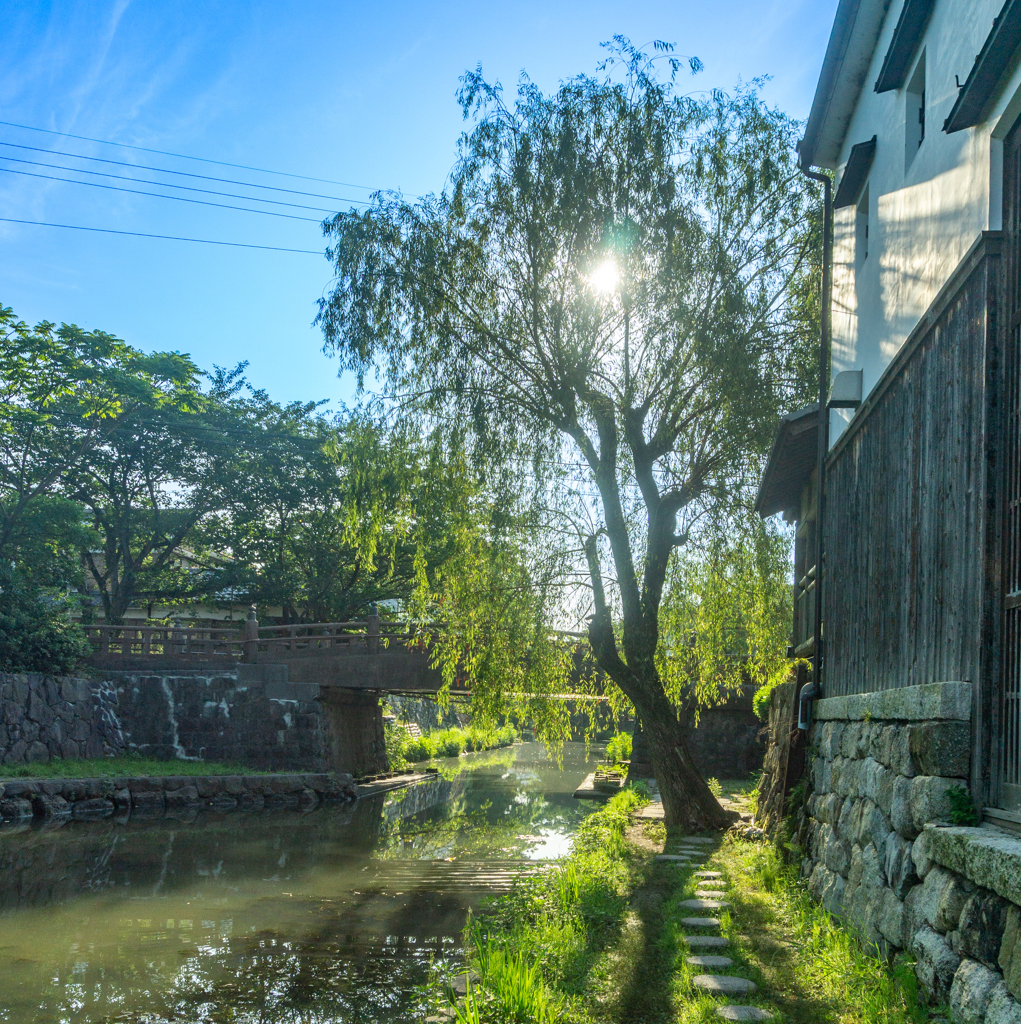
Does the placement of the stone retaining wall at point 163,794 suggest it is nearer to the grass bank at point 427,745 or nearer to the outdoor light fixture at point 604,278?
the grass bank at point 427,745

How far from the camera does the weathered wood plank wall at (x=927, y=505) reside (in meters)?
3.92

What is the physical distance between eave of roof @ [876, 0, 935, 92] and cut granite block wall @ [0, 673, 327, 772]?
53.2ft

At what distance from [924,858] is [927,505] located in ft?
5.56

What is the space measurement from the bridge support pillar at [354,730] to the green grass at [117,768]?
6.48 ft

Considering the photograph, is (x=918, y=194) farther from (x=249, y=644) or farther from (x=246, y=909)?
(x=249, y=644)

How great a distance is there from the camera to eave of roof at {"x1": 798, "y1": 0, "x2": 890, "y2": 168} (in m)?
6.64

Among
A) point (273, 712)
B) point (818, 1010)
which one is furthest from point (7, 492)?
point (818, 1010)

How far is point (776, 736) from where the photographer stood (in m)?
9.87

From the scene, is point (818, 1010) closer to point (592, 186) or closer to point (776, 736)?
point (776, 736)

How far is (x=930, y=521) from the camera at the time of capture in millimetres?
4613

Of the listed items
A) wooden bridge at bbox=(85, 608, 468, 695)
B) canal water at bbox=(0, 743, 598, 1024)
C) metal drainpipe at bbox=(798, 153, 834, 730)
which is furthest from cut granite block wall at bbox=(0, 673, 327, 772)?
metal drainpipe at bbox=(798, 153, 834, 730)

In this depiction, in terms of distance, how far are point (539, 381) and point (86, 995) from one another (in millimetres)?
7143

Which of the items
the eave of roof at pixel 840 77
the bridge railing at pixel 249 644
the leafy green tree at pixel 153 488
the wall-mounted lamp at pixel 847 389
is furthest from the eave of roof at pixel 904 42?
the leafy green tree at pixel 153 488

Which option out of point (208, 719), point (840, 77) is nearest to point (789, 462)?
point (840, 77)
